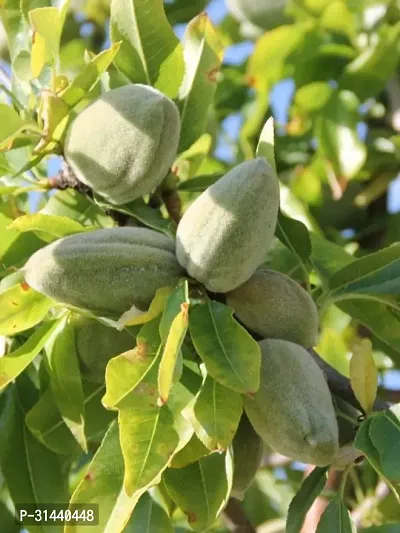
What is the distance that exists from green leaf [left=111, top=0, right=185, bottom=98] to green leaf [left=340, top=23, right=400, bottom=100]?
65 cm

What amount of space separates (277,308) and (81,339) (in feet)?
0.77

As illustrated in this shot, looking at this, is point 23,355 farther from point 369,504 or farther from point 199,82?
point 369,504

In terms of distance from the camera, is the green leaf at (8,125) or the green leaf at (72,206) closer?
the green leaf at (8,125)

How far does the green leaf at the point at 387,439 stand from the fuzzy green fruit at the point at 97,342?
0.28 meters

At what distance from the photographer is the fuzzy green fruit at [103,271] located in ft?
2.75

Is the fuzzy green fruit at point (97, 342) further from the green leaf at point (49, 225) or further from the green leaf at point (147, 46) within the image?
the green leaf at point (147, 46)

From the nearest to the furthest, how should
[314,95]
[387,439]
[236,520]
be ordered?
[387,439]
[236,520]
[314,95]

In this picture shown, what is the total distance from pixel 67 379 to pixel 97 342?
56 mm

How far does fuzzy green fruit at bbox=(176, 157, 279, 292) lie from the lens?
2.75 feet

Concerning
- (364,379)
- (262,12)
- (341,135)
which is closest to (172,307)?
(364,379)

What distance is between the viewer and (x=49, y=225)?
95 cm

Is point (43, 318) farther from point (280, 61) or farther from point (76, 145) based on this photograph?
point (280, 61)

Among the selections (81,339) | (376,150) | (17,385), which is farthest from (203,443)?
(376,150)

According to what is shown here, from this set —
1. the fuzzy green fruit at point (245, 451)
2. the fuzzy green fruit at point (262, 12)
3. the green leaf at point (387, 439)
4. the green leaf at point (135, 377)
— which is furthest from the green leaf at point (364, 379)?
the fuzzy green fruit at point (262, 12)
